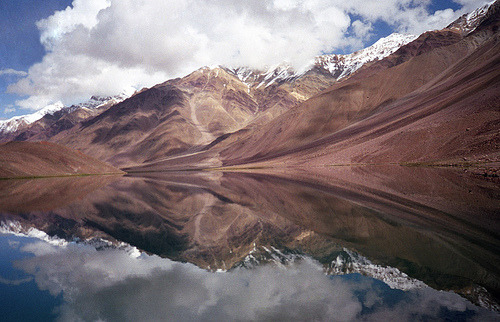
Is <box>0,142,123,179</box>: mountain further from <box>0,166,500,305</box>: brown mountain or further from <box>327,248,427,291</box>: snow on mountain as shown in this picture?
<box>327,248,427,291</box>: snow on mountain

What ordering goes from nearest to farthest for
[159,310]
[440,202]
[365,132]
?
[159,310] < [440,202] < [365,132]

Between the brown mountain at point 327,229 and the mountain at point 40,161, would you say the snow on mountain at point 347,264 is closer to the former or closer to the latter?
the brown mountain at point 327,229

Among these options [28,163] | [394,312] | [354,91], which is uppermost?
[28,163]

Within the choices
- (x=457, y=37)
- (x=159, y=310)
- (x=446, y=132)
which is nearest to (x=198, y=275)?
(x=159, y=310)

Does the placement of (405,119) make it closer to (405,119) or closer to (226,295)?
(405,119)

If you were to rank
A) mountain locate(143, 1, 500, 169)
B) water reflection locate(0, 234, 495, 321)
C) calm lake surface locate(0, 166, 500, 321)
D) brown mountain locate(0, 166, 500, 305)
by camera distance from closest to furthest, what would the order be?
1. water reflection locate(0, 234, 495, 321)
2. calm lake surface locate(0, 166, 500, 321)
3. brown mountain locate(0, 166, 500, 305)
4. mountain locate(143, 1, 500, 169)

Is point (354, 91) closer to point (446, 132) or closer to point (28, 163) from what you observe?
point (446, 132)

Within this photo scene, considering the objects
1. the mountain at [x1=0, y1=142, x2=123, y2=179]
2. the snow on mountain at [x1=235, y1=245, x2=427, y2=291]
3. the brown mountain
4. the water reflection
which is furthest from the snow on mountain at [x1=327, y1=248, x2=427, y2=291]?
the mountain at [x1=0, y1=142, x2=123, y2=179]
